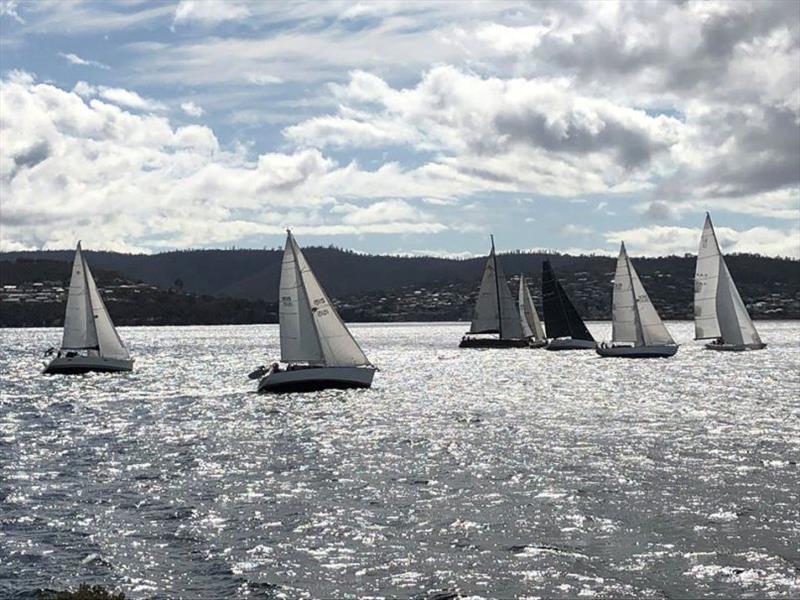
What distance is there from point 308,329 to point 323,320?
1.10 meters

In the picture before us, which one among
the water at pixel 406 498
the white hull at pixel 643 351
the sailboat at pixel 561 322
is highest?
the sailboat at pixel 561 322

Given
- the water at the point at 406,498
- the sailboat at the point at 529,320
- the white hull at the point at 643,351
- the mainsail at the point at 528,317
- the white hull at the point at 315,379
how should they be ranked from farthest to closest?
the mainsail at the point at 528,317
the sailboat at the point at 529,320
the white hull at the point at 643,351
the white hull at the point at 315,379
the water at the point at 406,498

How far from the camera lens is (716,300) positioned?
11081cm

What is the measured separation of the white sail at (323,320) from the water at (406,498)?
3.36m

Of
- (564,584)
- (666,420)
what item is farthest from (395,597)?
(666,420)

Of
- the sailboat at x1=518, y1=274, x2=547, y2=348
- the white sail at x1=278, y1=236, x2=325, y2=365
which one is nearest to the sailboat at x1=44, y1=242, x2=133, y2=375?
the white sail at x1=278, y1=236, x2=325, y2=365

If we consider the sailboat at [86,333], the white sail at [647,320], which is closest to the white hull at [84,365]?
the sailboat at [86,333]

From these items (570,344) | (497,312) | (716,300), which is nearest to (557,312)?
(570,344)

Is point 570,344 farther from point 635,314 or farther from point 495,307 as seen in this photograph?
point 635,314

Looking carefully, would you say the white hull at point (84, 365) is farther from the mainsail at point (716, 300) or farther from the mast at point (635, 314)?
the mainsail at point (716, 300)

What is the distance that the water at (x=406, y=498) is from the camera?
82.4ft

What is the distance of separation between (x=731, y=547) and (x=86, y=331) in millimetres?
78209

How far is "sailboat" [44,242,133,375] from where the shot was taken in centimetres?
9481

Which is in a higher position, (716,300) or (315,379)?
(716,300)
